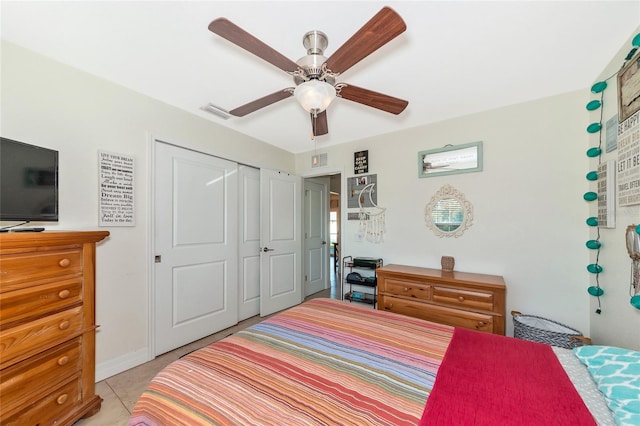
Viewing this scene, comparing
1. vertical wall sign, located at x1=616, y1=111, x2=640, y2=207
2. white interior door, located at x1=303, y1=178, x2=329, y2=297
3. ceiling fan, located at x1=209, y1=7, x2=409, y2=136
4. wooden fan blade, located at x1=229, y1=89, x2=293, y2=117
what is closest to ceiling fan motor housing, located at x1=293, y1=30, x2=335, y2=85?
ceiling fan, located at x1=209, y1=7, x2=409, y2=136

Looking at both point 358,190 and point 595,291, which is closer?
point 595,291

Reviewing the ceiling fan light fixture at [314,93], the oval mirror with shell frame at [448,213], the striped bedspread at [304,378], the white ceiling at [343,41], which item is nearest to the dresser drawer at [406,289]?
the oval mirror with shell frame at [448,213]

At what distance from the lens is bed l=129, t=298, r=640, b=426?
0.81 metres

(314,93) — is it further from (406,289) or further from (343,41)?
(406,289)

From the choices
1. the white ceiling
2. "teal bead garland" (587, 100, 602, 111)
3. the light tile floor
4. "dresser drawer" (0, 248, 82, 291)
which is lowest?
the light tile floor

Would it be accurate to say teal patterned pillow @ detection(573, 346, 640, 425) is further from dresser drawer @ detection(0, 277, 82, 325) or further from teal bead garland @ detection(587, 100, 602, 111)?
dresser drawer @ detection(0, 277, 82, 325)

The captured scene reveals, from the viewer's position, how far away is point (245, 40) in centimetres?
112

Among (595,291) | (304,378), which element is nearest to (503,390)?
(304,378)

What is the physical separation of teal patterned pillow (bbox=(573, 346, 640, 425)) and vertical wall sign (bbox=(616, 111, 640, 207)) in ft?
3.20

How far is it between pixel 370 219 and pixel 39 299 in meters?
2.93

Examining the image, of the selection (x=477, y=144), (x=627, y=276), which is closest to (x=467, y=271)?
(x=627, y=276)

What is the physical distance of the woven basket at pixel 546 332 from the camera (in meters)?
1.88

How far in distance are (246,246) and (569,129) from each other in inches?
140

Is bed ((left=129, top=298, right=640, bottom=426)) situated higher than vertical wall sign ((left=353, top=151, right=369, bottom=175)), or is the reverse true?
vertical wall sign ((left=353, top=151, right=369, bottom=175))
